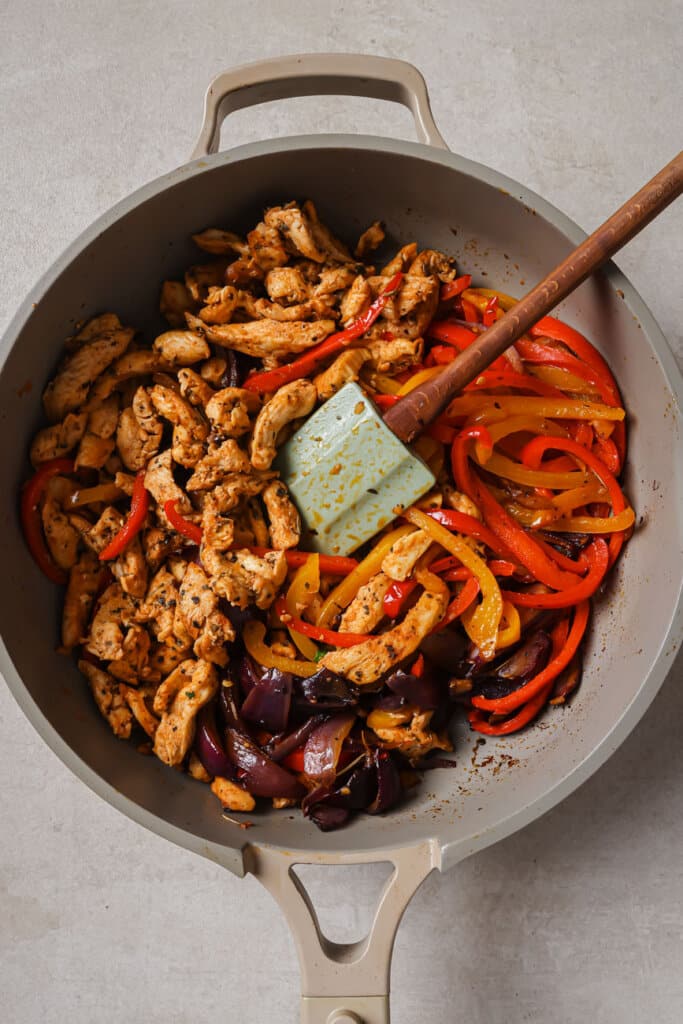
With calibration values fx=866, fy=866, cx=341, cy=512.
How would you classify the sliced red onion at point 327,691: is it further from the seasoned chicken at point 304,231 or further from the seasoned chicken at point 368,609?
the seasoned chicken at point 304,231

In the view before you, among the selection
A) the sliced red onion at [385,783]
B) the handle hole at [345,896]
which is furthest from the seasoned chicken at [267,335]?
the handle hole at [345,896]

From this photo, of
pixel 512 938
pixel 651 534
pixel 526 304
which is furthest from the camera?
pixel 512 938

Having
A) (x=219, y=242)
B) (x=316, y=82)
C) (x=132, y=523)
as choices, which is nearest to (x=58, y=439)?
(x=132, y=523)

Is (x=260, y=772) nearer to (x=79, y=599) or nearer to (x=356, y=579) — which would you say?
(x=356, y=579)

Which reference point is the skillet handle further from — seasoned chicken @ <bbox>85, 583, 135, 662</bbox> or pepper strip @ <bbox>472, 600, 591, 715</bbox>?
pepper strip @ <bbox>472, 600, 591, 715</bbox>

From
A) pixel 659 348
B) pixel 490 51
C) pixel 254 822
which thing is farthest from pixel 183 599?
pixel 490 51

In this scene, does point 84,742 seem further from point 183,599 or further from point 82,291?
point 82,291
